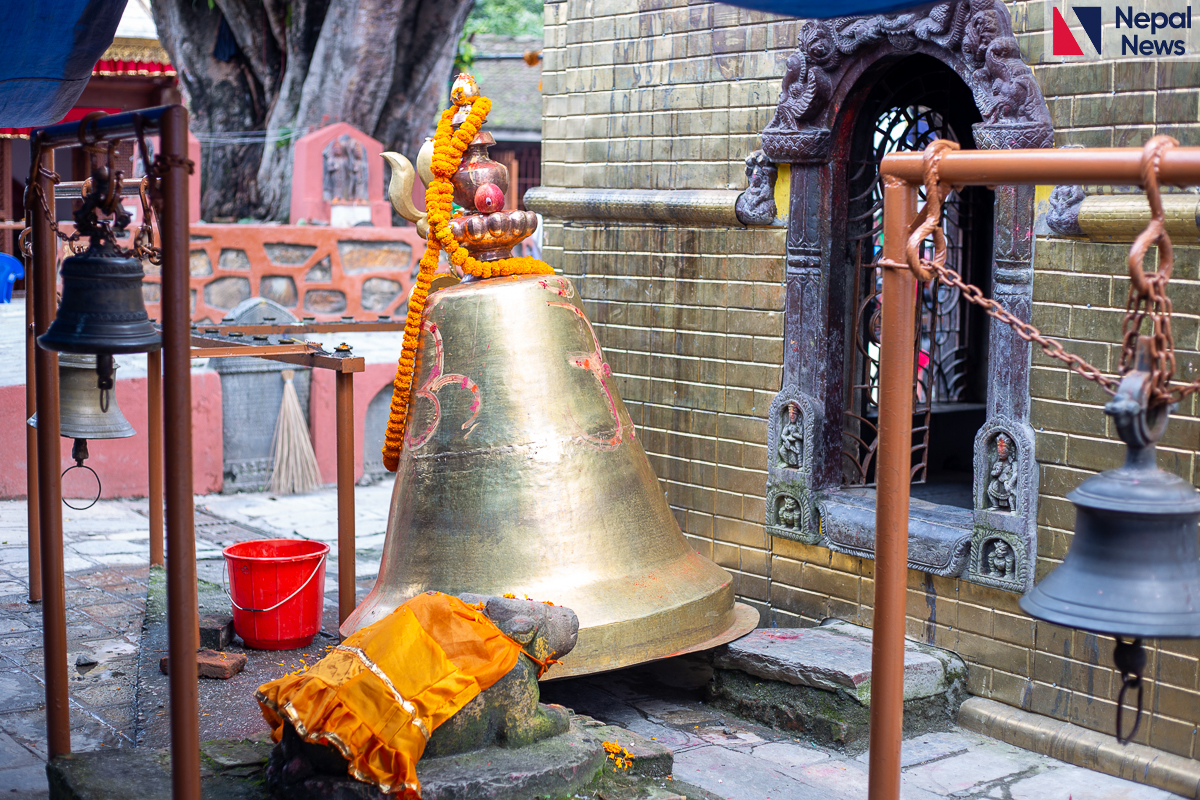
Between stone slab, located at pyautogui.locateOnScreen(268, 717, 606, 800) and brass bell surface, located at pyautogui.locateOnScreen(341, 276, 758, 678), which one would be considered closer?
stone slab, located at pyautogui.locateOnScreen(268, 717, 606, 800)

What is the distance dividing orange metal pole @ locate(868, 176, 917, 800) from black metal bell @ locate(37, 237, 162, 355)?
1962mm

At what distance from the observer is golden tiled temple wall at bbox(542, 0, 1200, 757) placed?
180 inches

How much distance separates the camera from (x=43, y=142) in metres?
4.06

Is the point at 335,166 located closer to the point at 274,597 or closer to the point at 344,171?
the point at 344,171

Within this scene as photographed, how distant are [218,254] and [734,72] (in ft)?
24.5

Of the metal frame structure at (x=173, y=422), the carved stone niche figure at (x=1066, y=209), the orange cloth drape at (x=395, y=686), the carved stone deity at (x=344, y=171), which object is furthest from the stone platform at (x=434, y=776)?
the carved stone deity at (x=344, y=171)

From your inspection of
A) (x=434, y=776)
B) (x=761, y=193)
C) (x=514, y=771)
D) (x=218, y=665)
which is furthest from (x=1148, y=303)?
(x=218, y=665)

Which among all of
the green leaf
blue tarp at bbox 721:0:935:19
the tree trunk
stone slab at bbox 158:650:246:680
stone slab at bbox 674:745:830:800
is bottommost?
stone slab at bbox 674:745:830:800

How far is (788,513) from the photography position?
5.82 metres

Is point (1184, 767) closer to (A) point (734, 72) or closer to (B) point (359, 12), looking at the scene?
(A) point (734, 72)

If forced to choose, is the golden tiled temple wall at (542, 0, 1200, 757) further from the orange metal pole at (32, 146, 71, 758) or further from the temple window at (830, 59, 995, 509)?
the orange metal pole at (32, 146, 71, 758)

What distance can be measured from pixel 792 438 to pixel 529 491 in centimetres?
147

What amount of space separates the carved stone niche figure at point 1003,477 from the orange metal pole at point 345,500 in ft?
9.57

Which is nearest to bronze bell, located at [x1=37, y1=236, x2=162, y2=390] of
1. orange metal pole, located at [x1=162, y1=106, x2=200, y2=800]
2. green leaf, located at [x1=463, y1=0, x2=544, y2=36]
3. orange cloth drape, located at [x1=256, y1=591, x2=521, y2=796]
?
orange metal pole, located at [x1=162, y1=106, x2=200, y2=800]
